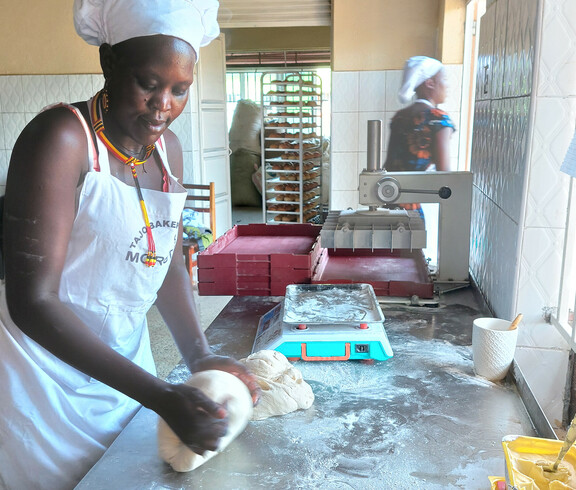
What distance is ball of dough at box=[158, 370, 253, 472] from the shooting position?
1.00 metres

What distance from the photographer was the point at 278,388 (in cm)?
120

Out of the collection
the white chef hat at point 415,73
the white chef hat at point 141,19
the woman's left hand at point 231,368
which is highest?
the white chef hat at point 415,73

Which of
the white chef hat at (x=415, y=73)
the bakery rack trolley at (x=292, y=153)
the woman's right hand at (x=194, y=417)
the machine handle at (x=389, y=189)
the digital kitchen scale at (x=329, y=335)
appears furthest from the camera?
the bakery rack trolley at (x=292, y=153)

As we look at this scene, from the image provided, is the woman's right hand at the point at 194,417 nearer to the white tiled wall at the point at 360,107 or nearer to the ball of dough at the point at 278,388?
the ball of dough at the point at 278,388

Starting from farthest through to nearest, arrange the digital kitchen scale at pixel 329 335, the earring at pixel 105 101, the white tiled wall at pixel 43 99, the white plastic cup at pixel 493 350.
A: the white tiled wall at pixel 43 99 < the digital kitchen scale at pixel 329 335 < the white plastic cup at pixel 493 350 < the earring at pixel 105 101

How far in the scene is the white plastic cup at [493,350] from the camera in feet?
4.34

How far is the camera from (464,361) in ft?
4.81

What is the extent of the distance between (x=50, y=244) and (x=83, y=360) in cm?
23

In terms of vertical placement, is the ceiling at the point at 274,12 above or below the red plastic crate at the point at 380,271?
above

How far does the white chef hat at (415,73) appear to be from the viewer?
13.2 ft

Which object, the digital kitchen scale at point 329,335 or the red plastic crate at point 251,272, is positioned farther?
the red plastic crate at point 251,272

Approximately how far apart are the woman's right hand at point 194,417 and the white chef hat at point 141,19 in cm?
68

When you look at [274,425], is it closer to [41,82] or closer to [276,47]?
[41,82]

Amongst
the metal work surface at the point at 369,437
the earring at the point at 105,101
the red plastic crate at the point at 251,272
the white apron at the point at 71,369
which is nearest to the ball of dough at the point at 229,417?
the metal work surface at the point at 369,437
